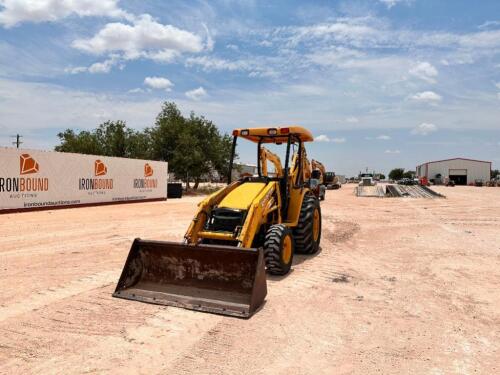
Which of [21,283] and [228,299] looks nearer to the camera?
[228,299]

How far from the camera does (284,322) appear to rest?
4.84m

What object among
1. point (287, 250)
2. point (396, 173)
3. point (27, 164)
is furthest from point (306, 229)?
point (396, 173)

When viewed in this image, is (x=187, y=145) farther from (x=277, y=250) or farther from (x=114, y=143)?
(x=277, y=250)

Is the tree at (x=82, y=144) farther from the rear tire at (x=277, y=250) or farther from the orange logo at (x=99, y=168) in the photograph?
the rear tire at (x=277, y=250)

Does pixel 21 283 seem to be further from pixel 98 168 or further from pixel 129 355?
pixel 98 168

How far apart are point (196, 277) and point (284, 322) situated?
1496mm

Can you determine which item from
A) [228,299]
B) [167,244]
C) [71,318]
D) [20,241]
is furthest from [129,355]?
[20,241]

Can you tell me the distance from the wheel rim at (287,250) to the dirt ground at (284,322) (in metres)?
0.33

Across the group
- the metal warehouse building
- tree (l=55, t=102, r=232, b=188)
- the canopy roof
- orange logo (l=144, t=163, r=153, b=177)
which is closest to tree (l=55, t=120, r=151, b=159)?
tree (l=55, t=102, r=232, b=188)

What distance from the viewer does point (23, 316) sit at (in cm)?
486

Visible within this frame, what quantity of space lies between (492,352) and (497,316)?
4.16 ft

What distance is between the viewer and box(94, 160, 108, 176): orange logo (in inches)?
830

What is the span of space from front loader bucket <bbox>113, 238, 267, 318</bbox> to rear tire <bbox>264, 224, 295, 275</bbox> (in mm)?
1102

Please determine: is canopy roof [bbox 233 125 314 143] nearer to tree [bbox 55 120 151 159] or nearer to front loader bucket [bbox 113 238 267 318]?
front loader bucket [bbox 113 238 267 318]
